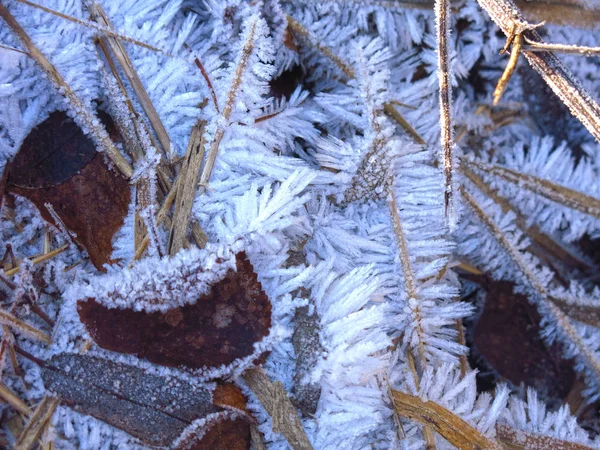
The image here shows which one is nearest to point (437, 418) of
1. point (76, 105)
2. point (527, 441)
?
point (527, 441)

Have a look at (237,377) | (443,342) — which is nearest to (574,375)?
(443,342)

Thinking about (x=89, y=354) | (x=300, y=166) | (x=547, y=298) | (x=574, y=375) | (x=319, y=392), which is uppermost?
(x=300, y=166)

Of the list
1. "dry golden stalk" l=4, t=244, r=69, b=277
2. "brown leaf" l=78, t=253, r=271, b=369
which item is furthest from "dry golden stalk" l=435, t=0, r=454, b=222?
"dry golden stalk" l=4, t=244, r=69, b=277

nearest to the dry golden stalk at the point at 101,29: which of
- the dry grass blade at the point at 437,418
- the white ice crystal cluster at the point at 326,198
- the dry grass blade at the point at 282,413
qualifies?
the white ice crystal cluster at the point at 326,198

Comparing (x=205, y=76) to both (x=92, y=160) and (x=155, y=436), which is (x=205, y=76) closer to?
(x=92, y=160)

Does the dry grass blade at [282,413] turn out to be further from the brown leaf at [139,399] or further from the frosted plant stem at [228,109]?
the frosted plant stem at [228,109]

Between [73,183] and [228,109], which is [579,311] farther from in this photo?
[73,183]
